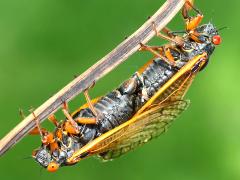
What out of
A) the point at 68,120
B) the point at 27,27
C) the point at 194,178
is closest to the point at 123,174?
the point at 194,178

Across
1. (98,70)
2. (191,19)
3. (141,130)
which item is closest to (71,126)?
(141,130)

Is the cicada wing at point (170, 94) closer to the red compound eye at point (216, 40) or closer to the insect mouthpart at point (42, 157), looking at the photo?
the red compound eye at point (216, 40)

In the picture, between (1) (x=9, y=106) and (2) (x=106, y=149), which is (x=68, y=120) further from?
(1) (x=9, y=106)

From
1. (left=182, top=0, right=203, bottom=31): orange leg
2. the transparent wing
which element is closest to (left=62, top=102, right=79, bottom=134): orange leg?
the transparent wing

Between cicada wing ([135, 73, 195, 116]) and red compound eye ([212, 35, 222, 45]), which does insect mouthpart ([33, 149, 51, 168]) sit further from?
red compound eye ([212, 35, 222, 45])

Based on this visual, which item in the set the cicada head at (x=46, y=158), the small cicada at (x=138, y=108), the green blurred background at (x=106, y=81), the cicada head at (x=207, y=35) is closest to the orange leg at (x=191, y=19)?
the small cicada at (x=138, y=108)

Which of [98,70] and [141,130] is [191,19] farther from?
[98,70]

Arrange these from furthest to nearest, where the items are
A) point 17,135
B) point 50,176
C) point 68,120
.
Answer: point 50,176, point 68,120, point 17,135
